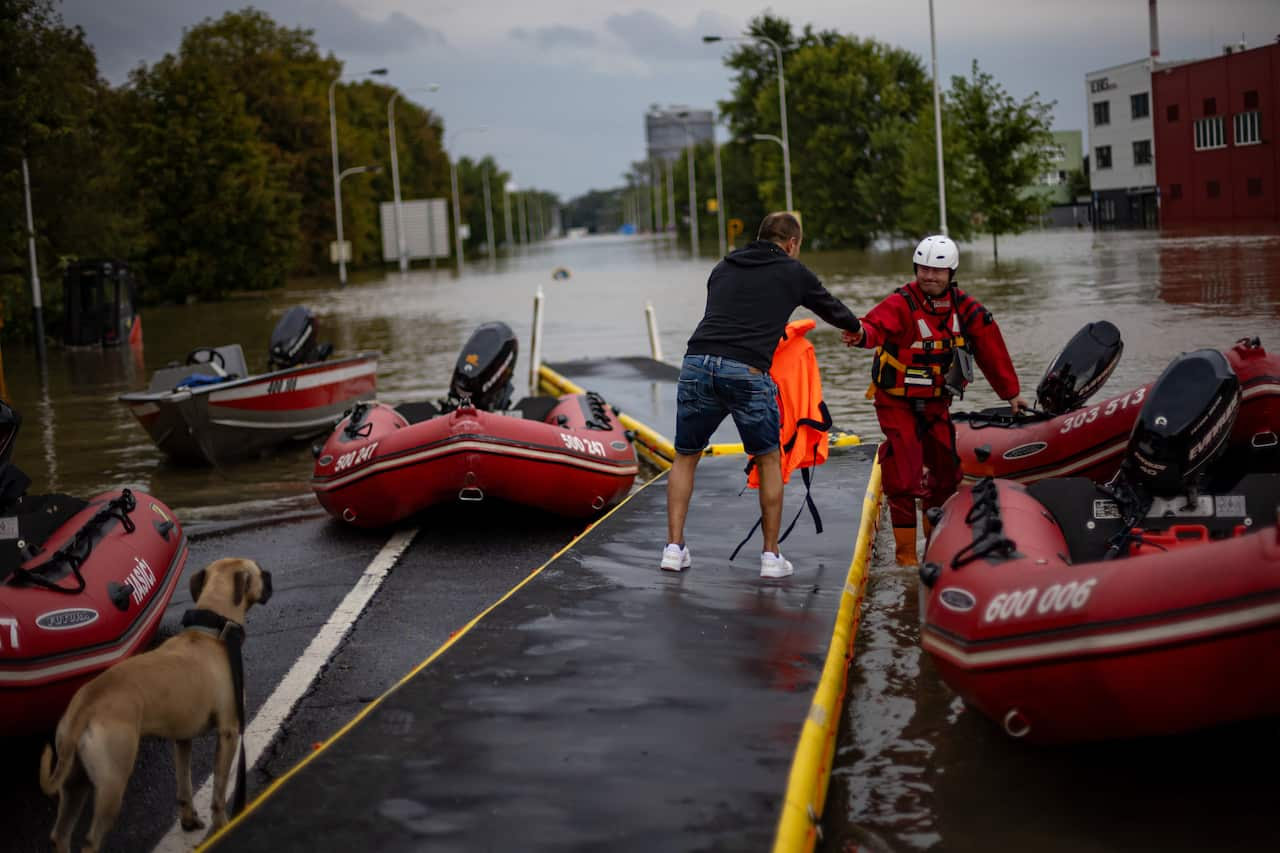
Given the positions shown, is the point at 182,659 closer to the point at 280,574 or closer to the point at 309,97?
the point at 280,574

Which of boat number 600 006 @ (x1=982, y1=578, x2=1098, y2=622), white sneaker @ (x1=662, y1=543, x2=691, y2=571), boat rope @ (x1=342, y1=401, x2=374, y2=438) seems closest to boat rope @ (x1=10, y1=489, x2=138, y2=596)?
white sneaker @ (x1=662, y1=543, x2=691, y2=571)

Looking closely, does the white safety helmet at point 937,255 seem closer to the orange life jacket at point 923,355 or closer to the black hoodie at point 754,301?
the orange life jacket at point 923,355

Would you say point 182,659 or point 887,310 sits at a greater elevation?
point 887,310

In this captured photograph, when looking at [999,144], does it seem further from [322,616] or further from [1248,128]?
[322,616]

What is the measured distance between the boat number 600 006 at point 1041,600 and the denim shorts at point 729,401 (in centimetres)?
227

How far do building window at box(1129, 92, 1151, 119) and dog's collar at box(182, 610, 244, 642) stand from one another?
63.1m

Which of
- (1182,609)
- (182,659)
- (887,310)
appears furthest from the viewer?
(887,310)

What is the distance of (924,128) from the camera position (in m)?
57.9

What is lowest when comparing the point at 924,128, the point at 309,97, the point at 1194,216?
the point at 1194,216

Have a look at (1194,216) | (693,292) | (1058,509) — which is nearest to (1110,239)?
(1194,216)

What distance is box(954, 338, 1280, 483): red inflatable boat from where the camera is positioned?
25.1ft

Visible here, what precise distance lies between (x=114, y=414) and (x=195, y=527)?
9657mm

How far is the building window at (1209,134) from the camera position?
5481 centimetres

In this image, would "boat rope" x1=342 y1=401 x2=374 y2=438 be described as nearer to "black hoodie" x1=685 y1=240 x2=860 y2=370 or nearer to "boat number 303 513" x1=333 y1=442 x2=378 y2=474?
"boat number 303 513" x1=333 y1=442 x2=378 y2=474
